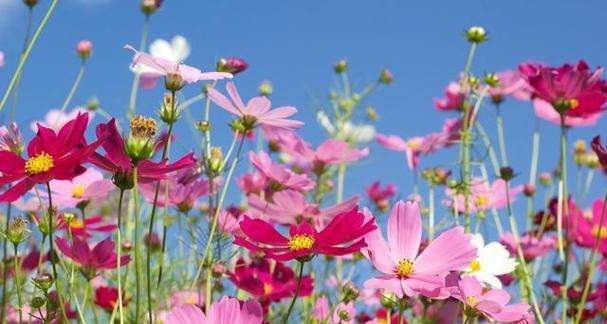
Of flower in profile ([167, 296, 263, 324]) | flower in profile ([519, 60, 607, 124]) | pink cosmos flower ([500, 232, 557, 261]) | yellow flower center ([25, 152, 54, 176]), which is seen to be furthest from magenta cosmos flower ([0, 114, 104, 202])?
pink cosmos flower ([500, 232, 557, 261])

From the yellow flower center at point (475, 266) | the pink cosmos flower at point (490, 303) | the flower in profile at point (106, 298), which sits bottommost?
the flower in profile at point (106, 298)

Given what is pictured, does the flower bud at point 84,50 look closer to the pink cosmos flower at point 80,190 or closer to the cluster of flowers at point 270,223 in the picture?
the cluster of flowers at point 270,223

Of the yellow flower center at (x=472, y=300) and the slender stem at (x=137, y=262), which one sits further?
the yellow flower center at (x=472, y=300)

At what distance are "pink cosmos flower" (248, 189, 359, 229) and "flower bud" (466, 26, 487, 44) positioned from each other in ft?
1.34

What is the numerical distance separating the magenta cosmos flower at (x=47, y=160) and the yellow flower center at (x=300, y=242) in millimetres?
169

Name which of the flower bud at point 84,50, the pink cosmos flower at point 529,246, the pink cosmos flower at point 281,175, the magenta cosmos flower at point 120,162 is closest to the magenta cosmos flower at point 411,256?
the magenta cosmos flower at point 120,162

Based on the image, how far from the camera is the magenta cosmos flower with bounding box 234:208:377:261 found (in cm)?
61

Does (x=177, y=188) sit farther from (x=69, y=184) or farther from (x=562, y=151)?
(x=562, y=151)

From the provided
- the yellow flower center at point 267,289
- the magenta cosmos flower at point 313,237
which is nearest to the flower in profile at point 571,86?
the yellow flower center at point 267,289

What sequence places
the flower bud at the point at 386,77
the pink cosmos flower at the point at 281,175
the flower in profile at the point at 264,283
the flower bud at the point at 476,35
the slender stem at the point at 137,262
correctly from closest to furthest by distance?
the slender stem at the point at 137,262, the flower in profile at the point at 264,283, the pink cosmos flower at the point at 281,175, the flower bud at the point at 476,35, the flower bud at the point at 386,77

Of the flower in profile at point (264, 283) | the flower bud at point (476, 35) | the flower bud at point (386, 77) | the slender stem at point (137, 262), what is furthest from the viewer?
the flower bud at point (386, 77)

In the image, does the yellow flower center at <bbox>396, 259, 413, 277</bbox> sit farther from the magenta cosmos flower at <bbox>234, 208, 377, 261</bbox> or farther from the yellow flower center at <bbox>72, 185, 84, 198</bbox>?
the yellow flower center at <bbox>72, 185, 84, 198</bbox>

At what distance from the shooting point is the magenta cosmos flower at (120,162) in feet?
1.96

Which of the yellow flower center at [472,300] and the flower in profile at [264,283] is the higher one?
the yellow flower center at [472,300]
